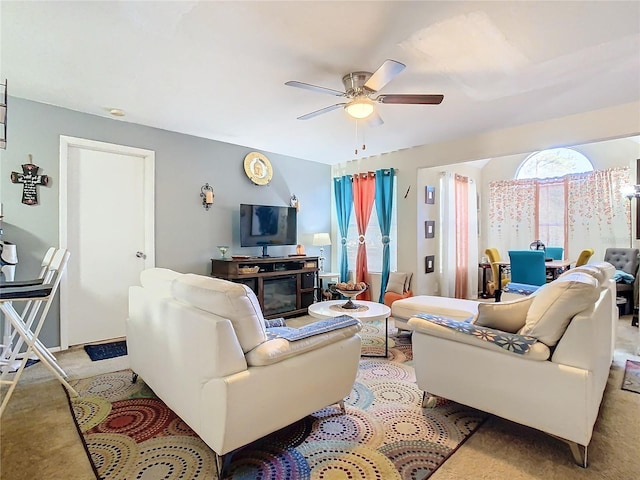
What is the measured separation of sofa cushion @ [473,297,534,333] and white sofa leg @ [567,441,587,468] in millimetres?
596

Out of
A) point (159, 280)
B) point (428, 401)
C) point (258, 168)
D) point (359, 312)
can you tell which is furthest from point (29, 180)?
point (428, 401)

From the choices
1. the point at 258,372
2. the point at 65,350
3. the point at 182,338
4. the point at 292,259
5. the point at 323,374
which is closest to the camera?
the point at 258,372

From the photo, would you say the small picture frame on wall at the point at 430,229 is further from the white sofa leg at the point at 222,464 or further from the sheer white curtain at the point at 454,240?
the white sofa leg at the point at 222,464

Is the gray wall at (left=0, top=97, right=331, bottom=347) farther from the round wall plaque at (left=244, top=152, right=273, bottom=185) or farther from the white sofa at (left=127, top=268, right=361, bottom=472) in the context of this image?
the white sofa at (left=127, top=268, right=361, bottom=472)

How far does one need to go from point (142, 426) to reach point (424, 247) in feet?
13.9

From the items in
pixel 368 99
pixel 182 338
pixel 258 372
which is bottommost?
pixel 258 372

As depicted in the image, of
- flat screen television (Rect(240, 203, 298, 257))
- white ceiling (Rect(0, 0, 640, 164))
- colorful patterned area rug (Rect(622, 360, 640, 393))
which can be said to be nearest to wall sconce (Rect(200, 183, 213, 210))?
flat screen television (Rect(240, 203, 298, 257))

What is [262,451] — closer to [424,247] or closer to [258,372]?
[258,372]

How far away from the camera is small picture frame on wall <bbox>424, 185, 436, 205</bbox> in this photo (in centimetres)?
524

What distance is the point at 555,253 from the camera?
233 inches

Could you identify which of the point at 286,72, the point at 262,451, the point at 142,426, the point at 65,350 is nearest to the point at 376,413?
the point at 262,451

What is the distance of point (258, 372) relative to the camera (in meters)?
1.64

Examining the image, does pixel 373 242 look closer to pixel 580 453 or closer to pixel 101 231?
pixel 101 231

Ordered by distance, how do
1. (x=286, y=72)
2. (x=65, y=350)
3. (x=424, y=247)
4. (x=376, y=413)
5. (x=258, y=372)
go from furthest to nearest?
(x=424, y=247), (x=65, y=350), (x=286, y=72), (x=376, y=413), (x=258, y=372)
